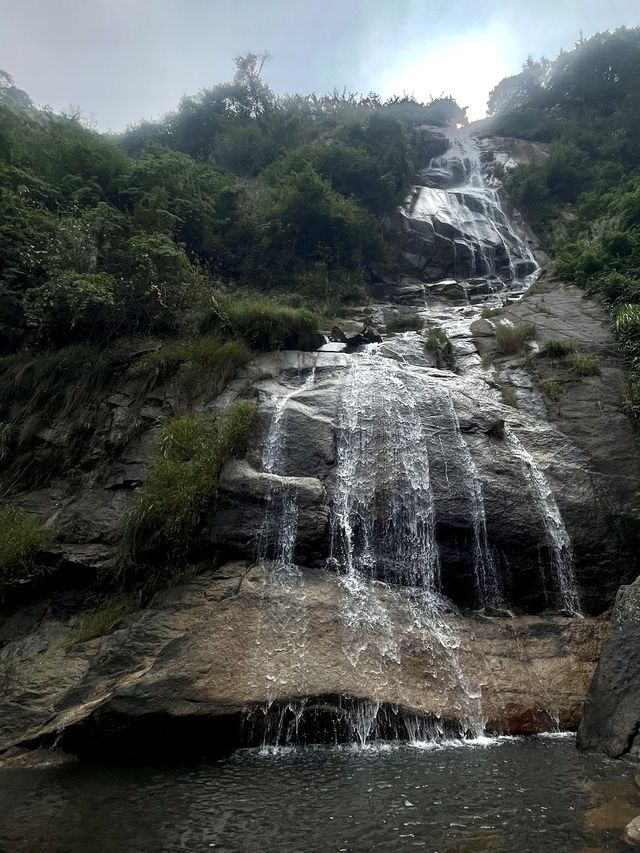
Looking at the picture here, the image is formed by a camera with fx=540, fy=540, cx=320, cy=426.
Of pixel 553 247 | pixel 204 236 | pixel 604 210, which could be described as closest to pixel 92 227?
pixel 204 236

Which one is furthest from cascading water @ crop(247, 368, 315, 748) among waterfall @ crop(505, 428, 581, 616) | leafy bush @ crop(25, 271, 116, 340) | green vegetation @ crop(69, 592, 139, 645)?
leafy bush @ crop(25, 271, 116, 340)

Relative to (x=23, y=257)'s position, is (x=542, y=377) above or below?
below

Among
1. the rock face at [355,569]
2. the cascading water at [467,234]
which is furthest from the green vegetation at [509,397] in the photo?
the cascading water at [467,234]

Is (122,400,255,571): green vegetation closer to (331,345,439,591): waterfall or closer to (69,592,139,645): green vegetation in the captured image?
(69,592,139,645): green vegetation

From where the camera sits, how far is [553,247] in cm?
2253

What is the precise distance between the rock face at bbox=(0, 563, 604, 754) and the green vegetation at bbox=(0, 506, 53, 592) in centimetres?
72

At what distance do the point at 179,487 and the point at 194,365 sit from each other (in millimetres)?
3899

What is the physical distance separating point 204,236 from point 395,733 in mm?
17150

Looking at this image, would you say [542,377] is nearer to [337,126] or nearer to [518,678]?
[518,678]

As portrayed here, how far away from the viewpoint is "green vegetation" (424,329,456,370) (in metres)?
13.8

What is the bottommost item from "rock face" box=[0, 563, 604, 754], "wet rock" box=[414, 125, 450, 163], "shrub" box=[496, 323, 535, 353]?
"rock face" box=[0, 563, 604, 754]

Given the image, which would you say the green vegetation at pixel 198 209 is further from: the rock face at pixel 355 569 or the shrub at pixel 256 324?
the rock face at pixel 355 569

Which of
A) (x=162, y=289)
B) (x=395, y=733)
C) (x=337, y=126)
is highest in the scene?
(x=337, y=126)

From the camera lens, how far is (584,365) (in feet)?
39.5
